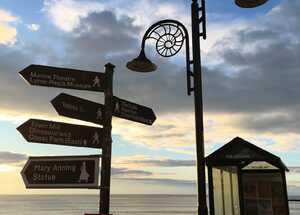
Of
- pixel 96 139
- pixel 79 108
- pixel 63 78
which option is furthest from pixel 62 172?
pixel 63 78

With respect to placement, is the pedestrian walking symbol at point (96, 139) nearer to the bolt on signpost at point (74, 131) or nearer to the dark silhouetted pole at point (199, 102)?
the bolt on signpost at point (74, 131)

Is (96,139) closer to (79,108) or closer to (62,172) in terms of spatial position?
(79,108)

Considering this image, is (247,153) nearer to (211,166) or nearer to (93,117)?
(211,166)

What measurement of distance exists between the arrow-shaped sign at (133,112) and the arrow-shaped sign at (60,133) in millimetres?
621

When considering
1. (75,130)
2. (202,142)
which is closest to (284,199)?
(202,142)

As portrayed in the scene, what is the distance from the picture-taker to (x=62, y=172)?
629 centimetres

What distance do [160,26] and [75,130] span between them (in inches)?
108

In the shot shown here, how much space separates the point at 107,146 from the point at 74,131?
0.65 meters

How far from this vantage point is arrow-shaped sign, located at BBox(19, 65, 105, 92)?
6633mm

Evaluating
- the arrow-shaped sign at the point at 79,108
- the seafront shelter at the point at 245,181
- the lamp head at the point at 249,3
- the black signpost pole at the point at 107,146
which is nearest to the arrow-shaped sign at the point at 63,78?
the black signpost pole at the point at 107,146

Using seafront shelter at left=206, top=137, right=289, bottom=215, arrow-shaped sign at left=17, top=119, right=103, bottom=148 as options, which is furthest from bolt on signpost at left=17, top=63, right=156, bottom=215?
seafront shelter at left=206, top=137, right=289, bottom=215

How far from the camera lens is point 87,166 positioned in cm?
629

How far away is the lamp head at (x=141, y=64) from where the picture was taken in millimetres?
7457

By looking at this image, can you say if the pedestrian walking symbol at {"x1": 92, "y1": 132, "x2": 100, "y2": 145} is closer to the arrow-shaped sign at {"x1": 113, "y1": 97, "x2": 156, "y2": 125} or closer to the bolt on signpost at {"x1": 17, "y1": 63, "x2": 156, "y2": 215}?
the bolt on signpost at {"x1": 17, "y1": 63, "x2": 156, "y2": 215}
